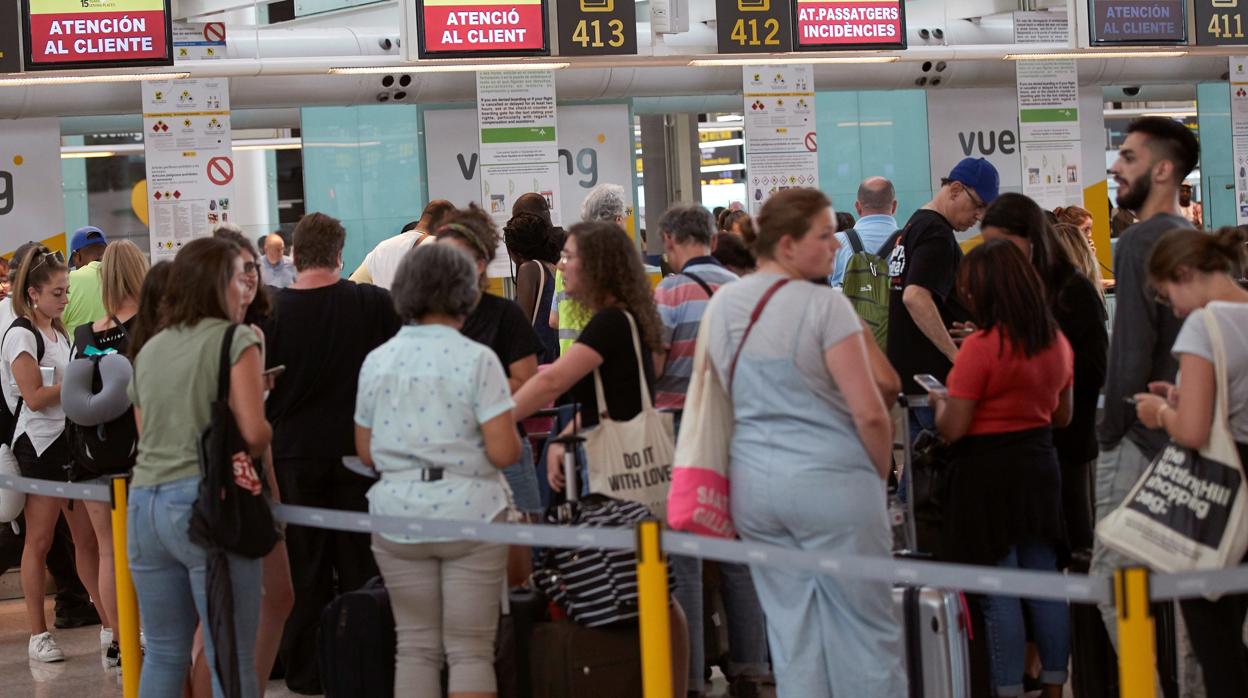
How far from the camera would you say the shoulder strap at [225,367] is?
3.87m

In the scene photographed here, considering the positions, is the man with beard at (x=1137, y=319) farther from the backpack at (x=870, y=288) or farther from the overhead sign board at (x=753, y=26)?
the overhead sign board at (x=753, y=26)

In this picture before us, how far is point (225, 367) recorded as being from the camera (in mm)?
3881

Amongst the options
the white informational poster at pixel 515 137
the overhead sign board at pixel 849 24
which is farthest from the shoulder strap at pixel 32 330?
the overhead sign board at pixel 849 24

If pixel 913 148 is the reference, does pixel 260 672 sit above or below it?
below

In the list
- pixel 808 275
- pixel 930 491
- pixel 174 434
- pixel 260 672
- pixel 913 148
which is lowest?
pixel 260 672

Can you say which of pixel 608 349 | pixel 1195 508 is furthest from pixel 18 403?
pixel 1195 508

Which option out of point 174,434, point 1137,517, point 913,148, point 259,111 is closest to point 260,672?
point 174,434

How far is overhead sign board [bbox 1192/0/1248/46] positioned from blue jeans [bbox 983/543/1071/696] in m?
7.65

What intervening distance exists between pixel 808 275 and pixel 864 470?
476mm

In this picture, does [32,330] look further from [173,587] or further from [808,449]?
[808,449]

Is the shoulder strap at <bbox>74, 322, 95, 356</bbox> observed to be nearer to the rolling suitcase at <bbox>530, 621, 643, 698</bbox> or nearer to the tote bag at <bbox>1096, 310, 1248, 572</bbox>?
the rolling suitcase at <bbox>530, 621, 643, 698</bbox>

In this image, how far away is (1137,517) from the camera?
3568mm

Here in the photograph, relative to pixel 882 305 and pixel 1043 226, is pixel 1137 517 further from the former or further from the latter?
pixel 882 305

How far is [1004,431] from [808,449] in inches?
44.3
